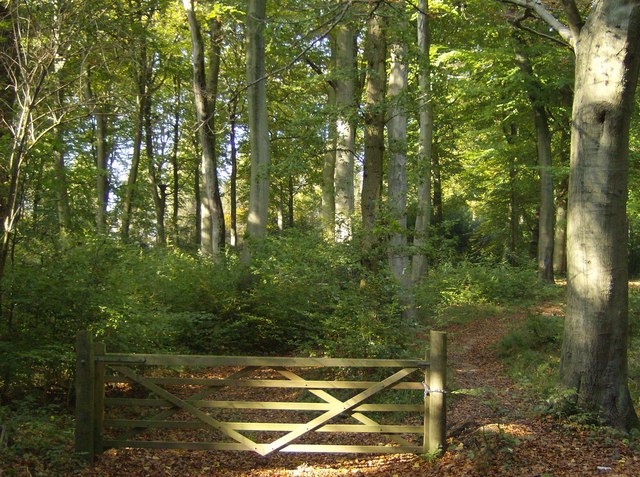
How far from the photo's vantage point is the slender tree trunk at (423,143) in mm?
12070

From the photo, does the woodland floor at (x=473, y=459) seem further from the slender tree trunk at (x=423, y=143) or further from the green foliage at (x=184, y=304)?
the slender tree trunk at (x=423, y=143)

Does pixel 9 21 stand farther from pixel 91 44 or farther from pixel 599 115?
pixel 599 115

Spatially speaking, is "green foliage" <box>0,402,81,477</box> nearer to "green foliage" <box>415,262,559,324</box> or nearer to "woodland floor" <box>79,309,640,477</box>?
"woodland floor" <box>79,309,640,477</box>

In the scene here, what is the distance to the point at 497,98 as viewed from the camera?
20406 millimetres

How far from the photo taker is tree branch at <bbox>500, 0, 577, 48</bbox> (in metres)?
7.00

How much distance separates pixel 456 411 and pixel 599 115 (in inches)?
171

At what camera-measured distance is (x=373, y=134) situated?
11.1 meters

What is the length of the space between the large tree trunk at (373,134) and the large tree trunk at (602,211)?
3.83 meters

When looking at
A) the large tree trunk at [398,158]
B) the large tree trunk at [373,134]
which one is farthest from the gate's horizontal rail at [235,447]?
the large tree trunk at [398,158]

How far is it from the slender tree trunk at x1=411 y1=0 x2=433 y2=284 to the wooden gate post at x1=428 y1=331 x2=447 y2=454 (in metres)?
4.34

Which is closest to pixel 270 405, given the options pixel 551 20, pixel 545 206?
pixel 551 20

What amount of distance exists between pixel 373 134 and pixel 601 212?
5657 millimetres

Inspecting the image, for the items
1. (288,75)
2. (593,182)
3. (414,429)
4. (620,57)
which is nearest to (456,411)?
(414,429)

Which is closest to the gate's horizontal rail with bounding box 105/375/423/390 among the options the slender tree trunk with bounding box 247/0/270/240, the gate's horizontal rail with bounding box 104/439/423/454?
the gate's horizontal rail with bounding box 104/439/423/454
